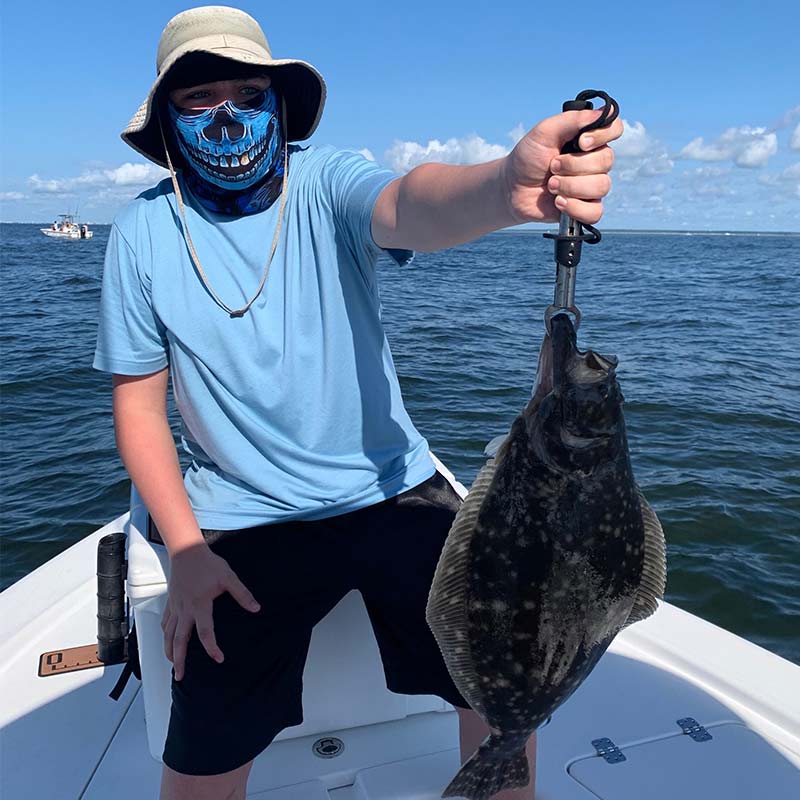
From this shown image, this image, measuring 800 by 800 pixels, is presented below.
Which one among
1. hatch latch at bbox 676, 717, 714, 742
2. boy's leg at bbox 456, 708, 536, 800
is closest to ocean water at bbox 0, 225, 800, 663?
hatch latch at bbox 676, 717, 714, 742

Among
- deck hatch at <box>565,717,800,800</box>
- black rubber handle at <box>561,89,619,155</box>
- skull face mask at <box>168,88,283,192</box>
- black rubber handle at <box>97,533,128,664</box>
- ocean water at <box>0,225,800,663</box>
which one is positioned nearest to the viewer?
black rubber handle at <box>561,89,619,155</box>

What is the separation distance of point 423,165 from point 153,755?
2.40 m

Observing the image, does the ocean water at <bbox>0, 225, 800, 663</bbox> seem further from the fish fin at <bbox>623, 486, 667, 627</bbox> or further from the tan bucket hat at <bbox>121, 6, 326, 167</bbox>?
the tan bucket hat at <bbox>121, 6, 326, 167</bbox>

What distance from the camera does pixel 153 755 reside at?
9.21 feet

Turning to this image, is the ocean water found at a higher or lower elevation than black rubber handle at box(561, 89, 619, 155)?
lower

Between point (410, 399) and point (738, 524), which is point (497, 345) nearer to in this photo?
point (410, 399)

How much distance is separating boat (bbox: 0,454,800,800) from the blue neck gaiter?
1282 millimetres

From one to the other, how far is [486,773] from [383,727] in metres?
1.13

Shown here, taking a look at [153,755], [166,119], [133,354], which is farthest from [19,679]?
[166,119]

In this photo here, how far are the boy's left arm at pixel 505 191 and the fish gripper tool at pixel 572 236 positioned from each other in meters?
0.01

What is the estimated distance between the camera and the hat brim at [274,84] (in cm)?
217

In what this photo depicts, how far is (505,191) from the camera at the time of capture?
1.60 metres

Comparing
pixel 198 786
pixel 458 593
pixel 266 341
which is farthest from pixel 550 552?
pixel 198 786

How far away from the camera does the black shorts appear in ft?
7.31
